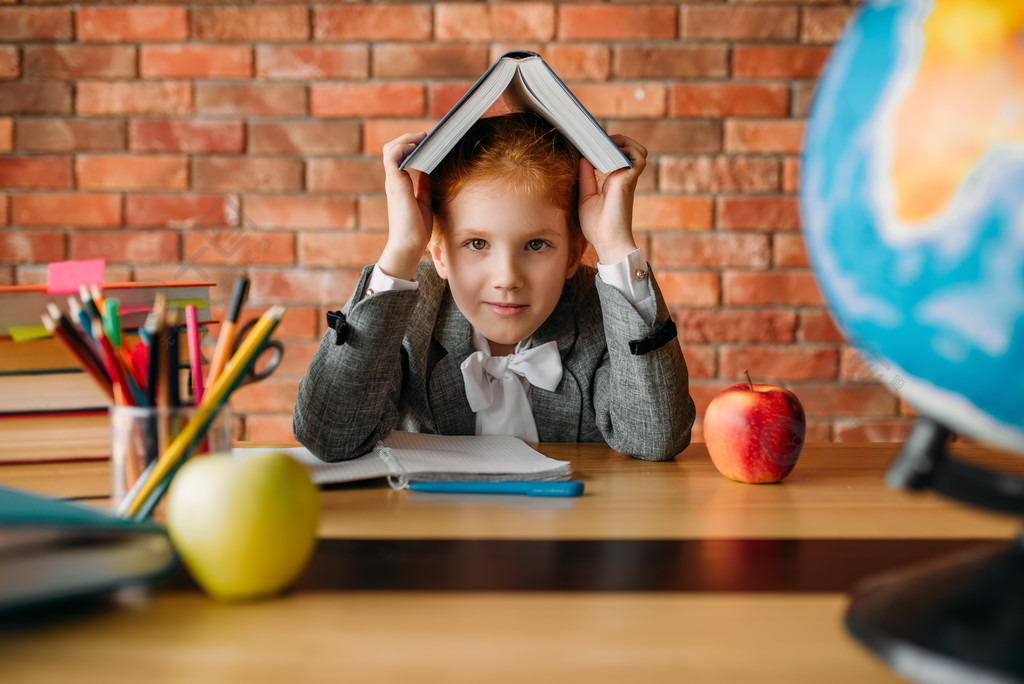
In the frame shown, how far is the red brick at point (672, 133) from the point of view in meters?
1.78

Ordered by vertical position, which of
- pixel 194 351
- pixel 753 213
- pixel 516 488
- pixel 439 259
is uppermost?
pixel 753 213

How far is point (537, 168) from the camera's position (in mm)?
1113

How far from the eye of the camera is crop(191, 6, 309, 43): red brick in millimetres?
1759

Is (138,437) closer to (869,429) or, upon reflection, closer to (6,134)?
(6,134)

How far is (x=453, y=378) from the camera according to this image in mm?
1174

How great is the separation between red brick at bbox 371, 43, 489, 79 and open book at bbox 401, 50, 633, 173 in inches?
33.8

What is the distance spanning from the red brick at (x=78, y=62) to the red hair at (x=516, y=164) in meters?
1.05

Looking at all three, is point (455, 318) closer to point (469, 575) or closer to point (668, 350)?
point (668, 350)

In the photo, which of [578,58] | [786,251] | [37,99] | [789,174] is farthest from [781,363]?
[37,99]

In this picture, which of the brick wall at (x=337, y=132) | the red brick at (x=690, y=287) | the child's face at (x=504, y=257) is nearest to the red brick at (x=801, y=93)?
the brick wall at (x=337, y=132)

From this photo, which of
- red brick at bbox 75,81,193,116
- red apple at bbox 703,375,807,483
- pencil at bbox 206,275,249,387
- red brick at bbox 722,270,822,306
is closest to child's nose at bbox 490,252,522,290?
red apple at bbox 703,375,807,483

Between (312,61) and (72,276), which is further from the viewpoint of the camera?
(312,61)

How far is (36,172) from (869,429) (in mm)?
2048

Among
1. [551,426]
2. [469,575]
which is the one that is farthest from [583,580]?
[551,426]
